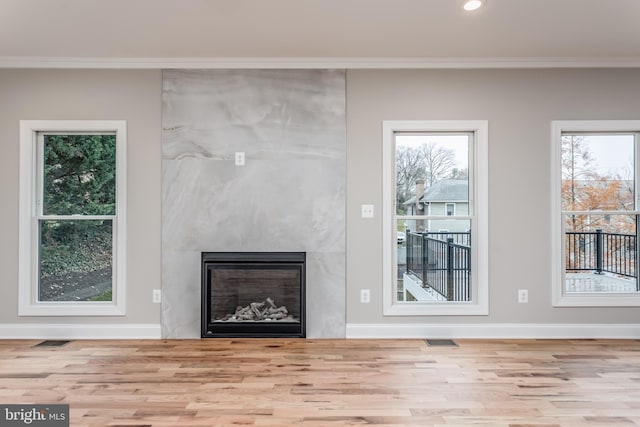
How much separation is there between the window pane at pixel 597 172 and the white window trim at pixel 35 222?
409 cm

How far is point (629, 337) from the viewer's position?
3814mm

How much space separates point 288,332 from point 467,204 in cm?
204

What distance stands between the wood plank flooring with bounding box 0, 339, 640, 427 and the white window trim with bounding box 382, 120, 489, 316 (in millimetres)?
307

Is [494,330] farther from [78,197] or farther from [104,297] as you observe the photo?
[78,197]

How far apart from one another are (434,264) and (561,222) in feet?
3.98

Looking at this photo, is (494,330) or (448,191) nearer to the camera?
(494,330)

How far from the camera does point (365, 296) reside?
3.86m

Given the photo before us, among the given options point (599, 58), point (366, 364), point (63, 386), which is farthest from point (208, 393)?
point (599, 58)

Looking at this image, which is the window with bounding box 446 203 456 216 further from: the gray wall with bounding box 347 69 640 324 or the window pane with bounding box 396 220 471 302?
the gray wall with bounding box 347 69 640 324

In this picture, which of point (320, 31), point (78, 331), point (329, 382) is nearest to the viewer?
point (329, 382)

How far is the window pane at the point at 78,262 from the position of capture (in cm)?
391

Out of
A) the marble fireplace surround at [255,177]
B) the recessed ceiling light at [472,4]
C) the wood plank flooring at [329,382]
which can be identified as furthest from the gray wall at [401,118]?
the recessed ceiling light at [472,4]

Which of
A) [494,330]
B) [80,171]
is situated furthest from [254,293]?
[494,330]

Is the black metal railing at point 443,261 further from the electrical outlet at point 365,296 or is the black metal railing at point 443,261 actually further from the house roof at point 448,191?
the electrical outlet at point 365,296
